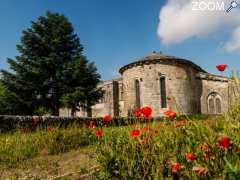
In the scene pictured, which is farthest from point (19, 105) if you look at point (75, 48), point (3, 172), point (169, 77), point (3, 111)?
point (3, 172)

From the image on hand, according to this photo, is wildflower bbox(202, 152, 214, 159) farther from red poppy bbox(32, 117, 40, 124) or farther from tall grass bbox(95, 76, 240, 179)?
red poppy bbox(32, 117, 40, 124)

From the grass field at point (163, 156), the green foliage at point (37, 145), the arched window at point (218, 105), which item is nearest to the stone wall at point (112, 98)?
the arched window at point (218, 105)

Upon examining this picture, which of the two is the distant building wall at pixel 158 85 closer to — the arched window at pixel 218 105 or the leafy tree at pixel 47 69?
the arched window at pixel 218 105

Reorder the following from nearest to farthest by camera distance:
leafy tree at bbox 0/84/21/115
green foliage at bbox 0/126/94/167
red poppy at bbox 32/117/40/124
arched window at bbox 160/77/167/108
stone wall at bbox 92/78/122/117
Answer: green foliage at bbox 0/126/94/167 < red poppy at bbox 32/117/40/124 < leafy tree at bbox 0/84/21/115 < arched window at bbox 160/77/167/108 < stone wall at bbox 92/78/122/117

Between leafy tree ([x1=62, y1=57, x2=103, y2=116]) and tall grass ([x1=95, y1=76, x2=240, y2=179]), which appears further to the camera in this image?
leafy tree ([x1=62, y1=57, x2=103, y2=116])

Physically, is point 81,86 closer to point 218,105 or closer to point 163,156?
point 218,105

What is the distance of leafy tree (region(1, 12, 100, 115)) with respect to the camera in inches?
797

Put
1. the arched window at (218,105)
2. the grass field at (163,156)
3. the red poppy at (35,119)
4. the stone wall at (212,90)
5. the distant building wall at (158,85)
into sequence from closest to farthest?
the grass field at (163,156) < the red poppy at (35,119) < the distant building wall at (158,85) < the stone wall at (212,90) < the arched window at (218,105)

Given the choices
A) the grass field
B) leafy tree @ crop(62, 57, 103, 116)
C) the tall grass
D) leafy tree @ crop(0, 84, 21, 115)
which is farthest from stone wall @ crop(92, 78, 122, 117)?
the tall grass

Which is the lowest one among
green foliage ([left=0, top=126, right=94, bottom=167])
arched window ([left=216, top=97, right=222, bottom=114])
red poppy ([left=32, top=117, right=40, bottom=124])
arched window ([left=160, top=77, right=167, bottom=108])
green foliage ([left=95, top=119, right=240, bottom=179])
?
green foliage ([left=0, top=126, right=94, bottom=167])

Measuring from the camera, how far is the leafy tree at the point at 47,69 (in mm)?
20250

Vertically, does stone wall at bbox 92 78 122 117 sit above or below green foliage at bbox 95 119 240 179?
above

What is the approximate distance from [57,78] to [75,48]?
12.0ft

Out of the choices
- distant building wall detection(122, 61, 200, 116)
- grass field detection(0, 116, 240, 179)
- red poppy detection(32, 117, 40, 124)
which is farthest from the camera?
distant building wall detection(122, 61, 200, 116)
